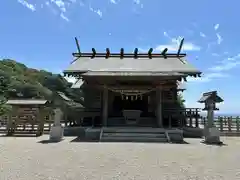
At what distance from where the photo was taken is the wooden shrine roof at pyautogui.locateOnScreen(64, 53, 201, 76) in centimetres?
1436

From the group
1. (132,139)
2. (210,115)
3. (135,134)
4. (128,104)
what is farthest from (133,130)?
(128,104)

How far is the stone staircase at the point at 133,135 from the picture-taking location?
1193 centimetres

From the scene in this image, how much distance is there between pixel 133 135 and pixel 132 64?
20.4ft

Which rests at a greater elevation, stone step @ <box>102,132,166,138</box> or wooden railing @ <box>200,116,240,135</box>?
wooden railing @ <box>200,116,240,135</box>

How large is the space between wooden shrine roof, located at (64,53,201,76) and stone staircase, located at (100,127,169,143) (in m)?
3.06

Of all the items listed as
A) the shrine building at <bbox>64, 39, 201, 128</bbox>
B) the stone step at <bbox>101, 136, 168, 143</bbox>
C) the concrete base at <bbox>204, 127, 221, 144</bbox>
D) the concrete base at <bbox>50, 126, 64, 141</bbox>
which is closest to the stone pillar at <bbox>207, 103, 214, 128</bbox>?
the concrete base at <bbox>204, 127, 221, 144</bbox>

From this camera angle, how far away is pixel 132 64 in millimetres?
17047

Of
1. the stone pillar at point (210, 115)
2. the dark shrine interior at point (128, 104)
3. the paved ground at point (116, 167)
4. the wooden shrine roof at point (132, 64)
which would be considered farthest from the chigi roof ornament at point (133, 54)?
the paved ground at point (116, 167)

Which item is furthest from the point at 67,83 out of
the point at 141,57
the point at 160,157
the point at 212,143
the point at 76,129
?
the point at 160,157

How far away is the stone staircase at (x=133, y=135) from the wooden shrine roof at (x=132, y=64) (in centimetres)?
306

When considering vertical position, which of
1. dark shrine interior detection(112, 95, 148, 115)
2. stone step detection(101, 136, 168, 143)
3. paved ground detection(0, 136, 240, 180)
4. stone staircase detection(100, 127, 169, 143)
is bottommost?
paved ground detection(0, 136, 240, 180)

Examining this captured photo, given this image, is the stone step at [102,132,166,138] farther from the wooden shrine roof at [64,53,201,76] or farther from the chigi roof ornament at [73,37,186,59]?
the chigi roof ornament at [73,37,186,59]

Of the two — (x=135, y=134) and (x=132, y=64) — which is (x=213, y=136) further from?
(x=132, y=64)

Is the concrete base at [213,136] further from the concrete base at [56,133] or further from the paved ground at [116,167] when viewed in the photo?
the concrete base at [56,133]
